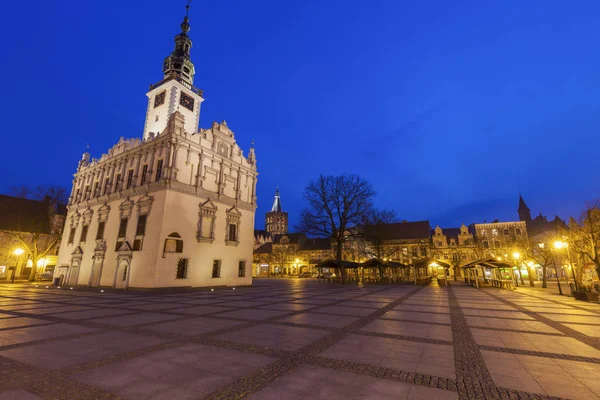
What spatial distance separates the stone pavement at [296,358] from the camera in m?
4.49

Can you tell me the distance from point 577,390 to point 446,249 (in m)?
71.0

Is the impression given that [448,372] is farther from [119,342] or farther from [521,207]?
[521,207]

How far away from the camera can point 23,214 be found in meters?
45.6

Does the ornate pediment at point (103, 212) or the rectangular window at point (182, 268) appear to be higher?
the ornate pediment at point (103, 212)

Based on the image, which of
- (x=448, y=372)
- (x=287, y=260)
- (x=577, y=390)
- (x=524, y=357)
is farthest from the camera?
(x=287, y=260)

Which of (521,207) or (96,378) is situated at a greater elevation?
(521,207)

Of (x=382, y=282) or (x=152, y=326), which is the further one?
(x=382, y=282)

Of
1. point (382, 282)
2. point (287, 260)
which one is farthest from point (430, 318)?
point (287, 260)

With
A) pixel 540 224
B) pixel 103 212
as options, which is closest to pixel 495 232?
pixel 540 224

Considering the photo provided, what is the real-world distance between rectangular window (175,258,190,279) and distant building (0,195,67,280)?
2871cm

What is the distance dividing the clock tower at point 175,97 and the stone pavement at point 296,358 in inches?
1124

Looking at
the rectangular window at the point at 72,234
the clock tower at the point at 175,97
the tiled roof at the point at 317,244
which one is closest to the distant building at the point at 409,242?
the tiled roof at the point at 317,244

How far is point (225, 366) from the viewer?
559 centimetres

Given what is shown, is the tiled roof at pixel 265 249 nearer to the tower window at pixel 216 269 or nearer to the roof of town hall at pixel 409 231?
the roof of town hall at pixel 409 231
